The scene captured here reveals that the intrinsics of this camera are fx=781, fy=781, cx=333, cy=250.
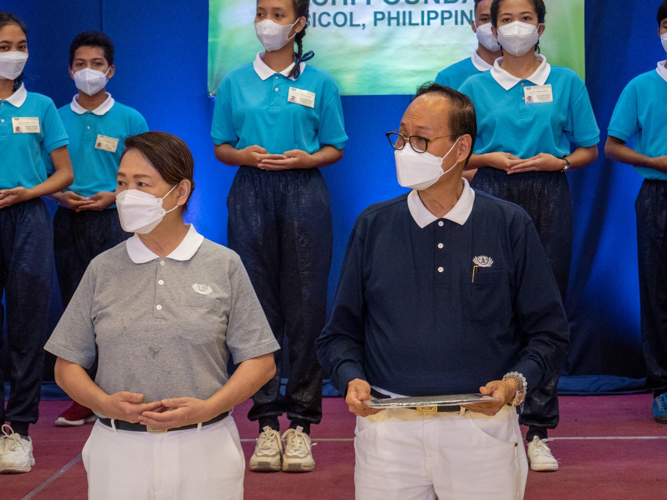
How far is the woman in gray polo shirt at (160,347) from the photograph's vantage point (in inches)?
74.6

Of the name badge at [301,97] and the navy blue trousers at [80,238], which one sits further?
the navy blue trousers at [80,238]

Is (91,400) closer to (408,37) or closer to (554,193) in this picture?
(554,193)

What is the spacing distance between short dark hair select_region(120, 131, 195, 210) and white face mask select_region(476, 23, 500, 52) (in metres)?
2.54

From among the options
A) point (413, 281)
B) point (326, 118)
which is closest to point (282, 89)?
point (326, 118)

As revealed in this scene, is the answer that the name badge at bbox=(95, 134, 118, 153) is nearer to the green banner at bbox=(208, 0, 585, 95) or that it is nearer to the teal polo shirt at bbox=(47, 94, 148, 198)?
the teal polo shirt at bbox=(47, 94, 148, 198)

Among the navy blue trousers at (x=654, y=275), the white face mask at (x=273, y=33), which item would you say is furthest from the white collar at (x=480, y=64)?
the white face mask at (x=273, y=33)

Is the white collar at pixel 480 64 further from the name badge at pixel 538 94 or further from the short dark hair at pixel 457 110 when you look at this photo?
the short dark hair at pixel 457 110

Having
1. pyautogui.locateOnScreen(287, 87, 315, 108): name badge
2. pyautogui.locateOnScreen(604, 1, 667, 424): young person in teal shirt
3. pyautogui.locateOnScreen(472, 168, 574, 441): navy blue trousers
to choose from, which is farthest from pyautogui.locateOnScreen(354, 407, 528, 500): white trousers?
pyautogui.locateOnScreen(604, 1, 667, 424): young person in teal shirt

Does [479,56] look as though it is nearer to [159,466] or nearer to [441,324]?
[441,324]

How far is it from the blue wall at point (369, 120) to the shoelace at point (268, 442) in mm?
1940

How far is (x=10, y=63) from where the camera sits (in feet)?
12.0

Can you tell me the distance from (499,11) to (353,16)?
1.46m

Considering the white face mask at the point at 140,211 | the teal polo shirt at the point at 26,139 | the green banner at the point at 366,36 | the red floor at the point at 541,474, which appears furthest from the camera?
the green banner at the point at 366,36

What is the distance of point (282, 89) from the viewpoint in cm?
361
